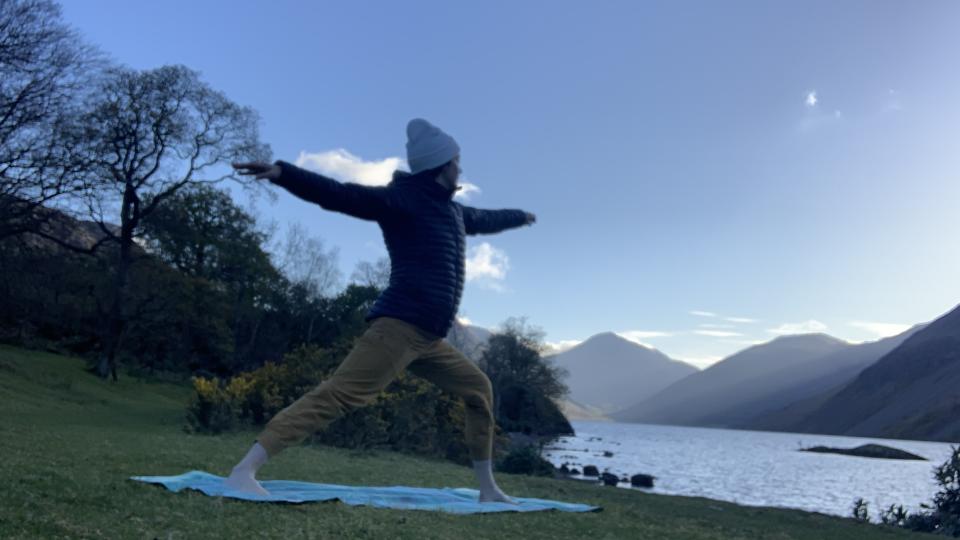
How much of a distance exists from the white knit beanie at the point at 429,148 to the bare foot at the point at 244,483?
2251 mm

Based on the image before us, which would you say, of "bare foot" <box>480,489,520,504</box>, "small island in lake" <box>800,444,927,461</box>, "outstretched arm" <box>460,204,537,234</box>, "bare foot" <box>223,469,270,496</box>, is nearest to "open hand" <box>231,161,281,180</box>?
"outstretched arm" <box>460,204,537,234</box>

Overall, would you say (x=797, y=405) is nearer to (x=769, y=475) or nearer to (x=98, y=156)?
(x=769, y=475)

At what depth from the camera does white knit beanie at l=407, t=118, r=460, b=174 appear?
16.5 ft

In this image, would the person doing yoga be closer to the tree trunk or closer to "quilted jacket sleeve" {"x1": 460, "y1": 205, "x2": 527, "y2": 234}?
"quilted jacket sleeve" {"x1": 460, "y1": 205, "x2": 527, "y2": 234}

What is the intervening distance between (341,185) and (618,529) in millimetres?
2851

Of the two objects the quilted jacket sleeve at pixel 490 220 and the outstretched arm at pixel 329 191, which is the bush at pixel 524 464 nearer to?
the quilted jacket sleeve at pixel 490 220

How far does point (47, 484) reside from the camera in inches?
153

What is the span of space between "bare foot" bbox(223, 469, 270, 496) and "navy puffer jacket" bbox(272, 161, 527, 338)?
3.94ft

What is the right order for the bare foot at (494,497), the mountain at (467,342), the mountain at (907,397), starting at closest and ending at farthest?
the bare foot at (494,497) → the mountain at (467,342) → the mountain at (907,397)

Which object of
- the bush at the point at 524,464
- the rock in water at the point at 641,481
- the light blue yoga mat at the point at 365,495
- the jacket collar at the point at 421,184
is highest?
the jacket collar at the point at 421,184

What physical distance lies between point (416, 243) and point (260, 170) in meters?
1.13

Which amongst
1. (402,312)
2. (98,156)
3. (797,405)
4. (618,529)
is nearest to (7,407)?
(402,312)

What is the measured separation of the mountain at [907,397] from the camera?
104 meters

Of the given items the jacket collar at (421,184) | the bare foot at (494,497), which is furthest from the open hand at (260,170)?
the bare foot at (494,497)
